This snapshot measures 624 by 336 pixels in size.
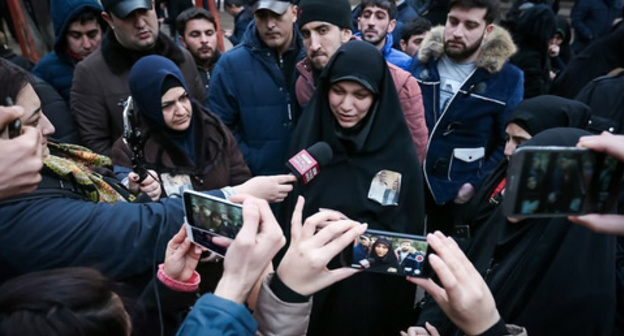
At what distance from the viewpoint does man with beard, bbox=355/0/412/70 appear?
4.23 metres

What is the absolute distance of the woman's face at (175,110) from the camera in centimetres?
242

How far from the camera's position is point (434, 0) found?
22.3ft

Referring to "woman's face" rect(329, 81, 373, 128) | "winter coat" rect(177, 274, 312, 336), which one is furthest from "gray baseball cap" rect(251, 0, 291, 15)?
"winter coat" rect(177, 274, 312, 336)

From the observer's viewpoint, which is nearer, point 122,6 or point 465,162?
point 122,6

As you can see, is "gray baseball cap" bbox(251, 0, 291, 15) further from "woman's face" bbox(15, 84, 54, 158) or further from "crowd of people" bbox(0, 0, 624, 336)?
"woman's face" bbox(15, 84, 54, 158)

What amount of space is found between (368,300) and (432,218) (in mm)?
1539

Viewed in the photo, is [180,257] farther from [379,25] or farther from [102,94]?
[379,25]

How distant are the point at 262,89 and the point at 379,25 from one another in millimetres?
1727

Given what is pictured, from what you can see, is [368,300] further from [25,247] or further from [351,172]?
[25,247]

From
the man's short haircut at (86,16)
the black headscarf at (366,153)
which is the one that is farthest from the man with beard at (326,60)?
the man's short haircut at (86,16)

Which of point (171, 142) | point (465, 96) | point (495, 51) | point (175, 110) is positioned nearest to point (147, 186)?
point (171, 142)

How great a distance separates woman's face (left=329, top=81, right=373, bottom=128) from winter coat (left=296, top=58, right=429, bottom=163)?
26.8 inches

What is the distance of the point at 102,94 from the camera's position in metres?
2.92

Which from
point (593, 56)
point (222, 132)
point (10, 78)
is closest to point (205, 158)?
point (222, 132)
